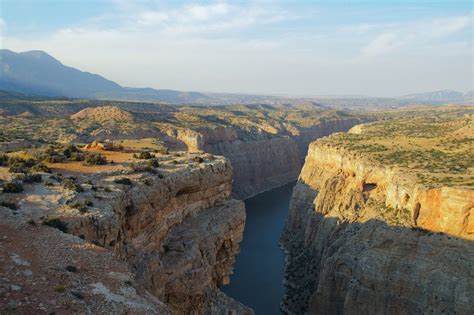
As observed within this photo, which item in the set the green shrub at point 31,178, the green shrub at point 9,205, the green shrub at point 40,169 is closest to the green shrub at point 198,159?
the green shrub at point 40,169

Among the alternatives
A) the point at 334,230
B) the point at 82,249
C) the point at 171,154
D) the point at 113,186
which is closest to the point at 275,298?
the point at 334,230

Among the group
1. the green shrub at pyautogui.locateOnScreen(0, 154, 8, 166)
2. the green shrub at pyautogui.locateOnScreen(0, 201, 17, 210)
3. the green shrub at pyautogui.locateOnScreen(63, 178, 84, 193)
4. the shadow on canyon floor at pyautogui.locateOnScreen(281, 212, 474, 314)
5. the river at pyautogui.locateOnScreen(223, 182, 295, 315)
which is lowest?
the river at pyautogui.locateOnScreen(223, 182, 295, 315)

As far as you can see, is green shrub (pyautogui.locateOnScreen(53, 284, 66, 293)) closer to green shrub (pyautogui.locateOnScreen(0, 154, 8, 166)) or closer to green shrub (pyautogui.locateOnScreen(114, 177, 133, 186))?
green shrub (pyautogui.locateOnScreen(114, 177, 133, 186))

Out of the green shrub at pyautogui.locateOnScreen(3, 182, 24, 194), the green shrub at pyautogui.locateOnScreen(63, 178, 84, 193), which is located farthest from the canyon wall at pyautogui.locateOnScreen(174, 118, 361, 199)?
the green shrub at pyautogui.locateOnScreen(3, 182, 24, 194)

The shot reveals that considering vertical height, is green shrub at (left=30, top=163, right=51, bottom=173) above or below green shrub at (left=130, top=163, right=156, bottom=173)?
above

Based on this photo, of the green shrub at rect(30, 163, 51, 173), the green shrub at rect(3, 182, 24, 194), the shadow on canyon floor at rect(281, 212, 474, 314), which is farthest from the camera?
the shadow on canyon floor at rect(281, 212, 474, 314)

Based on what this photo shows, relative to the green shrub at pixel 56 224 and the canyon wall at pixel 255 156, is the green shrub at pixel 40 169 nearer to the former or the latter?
the green shrub at pixel 56 224

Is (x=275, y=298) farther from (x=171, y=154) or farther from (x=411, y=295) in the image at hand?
(x=171, y=154)
